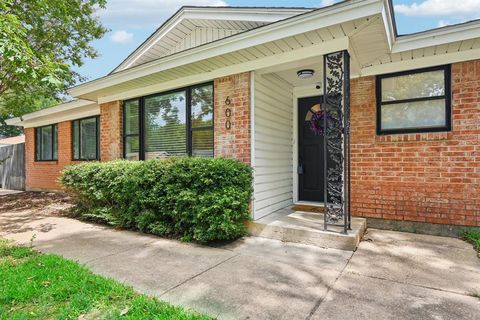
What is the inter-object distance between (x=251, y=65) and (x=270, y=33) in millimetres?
840

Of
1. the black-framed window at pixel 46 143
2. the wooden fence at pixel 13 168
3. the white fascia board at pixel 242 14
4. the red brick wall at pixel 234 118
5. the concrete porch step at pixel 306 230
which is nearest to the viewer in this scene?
the concrete porch step at pixel 306 230

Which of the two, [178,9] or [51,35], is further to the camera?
[51,35]

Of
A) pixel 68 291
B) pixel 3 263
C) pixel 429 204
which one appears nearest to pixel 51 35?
pixel 3 263

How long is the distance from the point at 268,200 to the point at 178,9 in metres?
4.31

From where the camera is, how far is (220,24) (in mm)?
5680

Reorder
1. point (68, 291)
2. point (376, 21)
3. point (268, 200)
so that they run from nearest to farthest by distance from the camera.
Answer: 1. point (68, 291)
2. point (376, 21)
3. point (268, 200)

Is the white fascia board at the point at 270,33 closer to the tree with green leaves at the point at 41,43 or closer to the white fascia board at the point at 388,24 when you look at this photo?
the white fascia board at the point at 388,24

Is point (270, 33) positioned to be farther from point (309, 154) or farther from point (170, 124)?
point (170, 124)

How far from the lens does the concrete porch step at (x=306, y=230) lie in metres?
3.96

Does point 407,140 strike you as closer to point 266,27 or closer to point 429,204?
point 429,204

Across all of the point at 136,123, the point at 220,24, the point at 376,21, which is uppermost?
the point at 220,24

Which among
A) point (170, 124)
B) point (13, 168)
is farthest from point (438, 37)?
point (13, 168)

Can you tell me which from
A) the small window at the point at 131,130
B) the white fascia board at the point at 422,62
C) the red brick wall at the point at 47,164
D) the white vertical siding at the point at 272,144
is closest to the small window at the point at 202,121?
the white vertical siding at the point at 272,144

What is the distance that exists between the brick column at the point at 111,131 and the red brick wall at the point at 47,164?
11.1 ft
